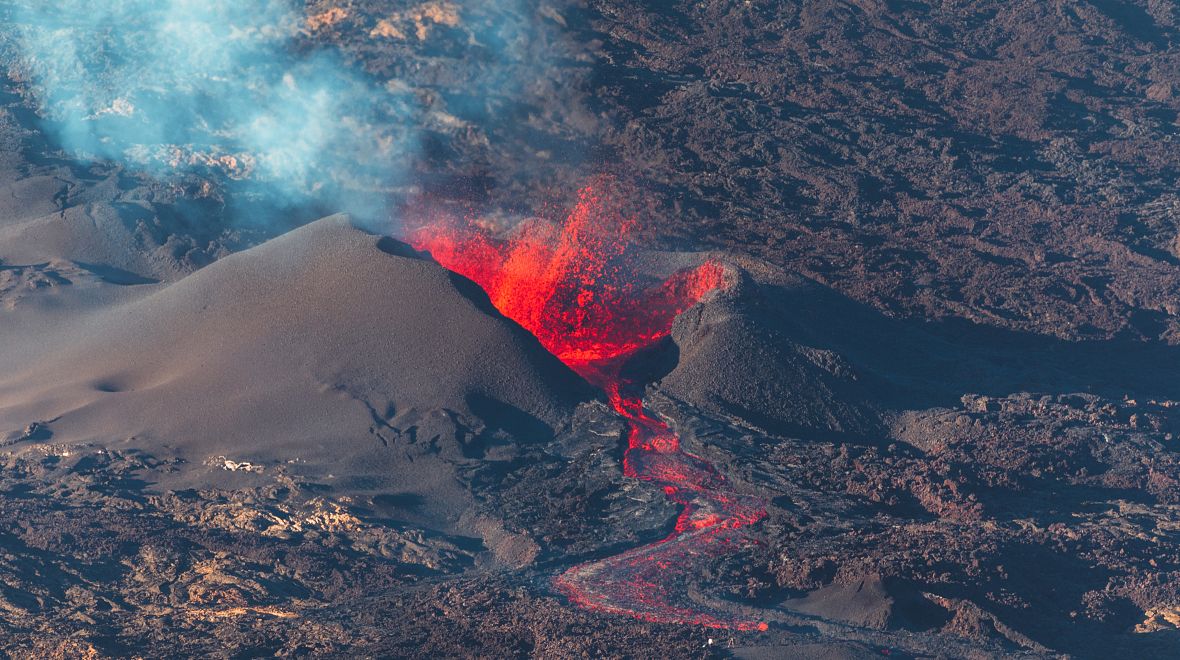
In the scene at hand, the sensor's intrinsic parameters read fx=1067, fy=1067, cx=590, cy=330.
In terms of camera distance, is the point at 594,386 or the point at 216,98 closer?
the point at 594,386

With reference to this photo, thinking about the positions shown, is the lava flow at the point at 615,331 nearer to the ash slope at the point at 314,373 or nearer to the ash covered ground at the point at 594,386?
the ash covered ground at the point at 594,386

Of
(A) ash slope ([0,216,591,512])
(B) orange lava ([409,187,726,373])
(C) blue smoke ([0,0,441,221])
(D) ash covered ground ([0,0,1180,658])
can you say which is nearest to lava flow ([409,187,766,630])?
(B) orange lava ([409,187,726,373])

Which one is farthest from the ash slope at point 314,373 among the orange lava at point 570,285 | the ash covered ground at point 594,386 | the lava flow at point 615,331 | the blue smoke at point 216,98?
the blue smoke at point 216,98

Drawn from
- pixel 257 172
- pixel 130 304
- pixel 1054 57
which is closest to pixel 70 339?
pixel 130 304

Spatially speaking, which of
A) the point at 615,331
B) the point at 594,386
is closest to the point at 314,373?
the point at 594,386

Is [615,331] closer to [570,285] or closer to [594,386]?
[570,285]
